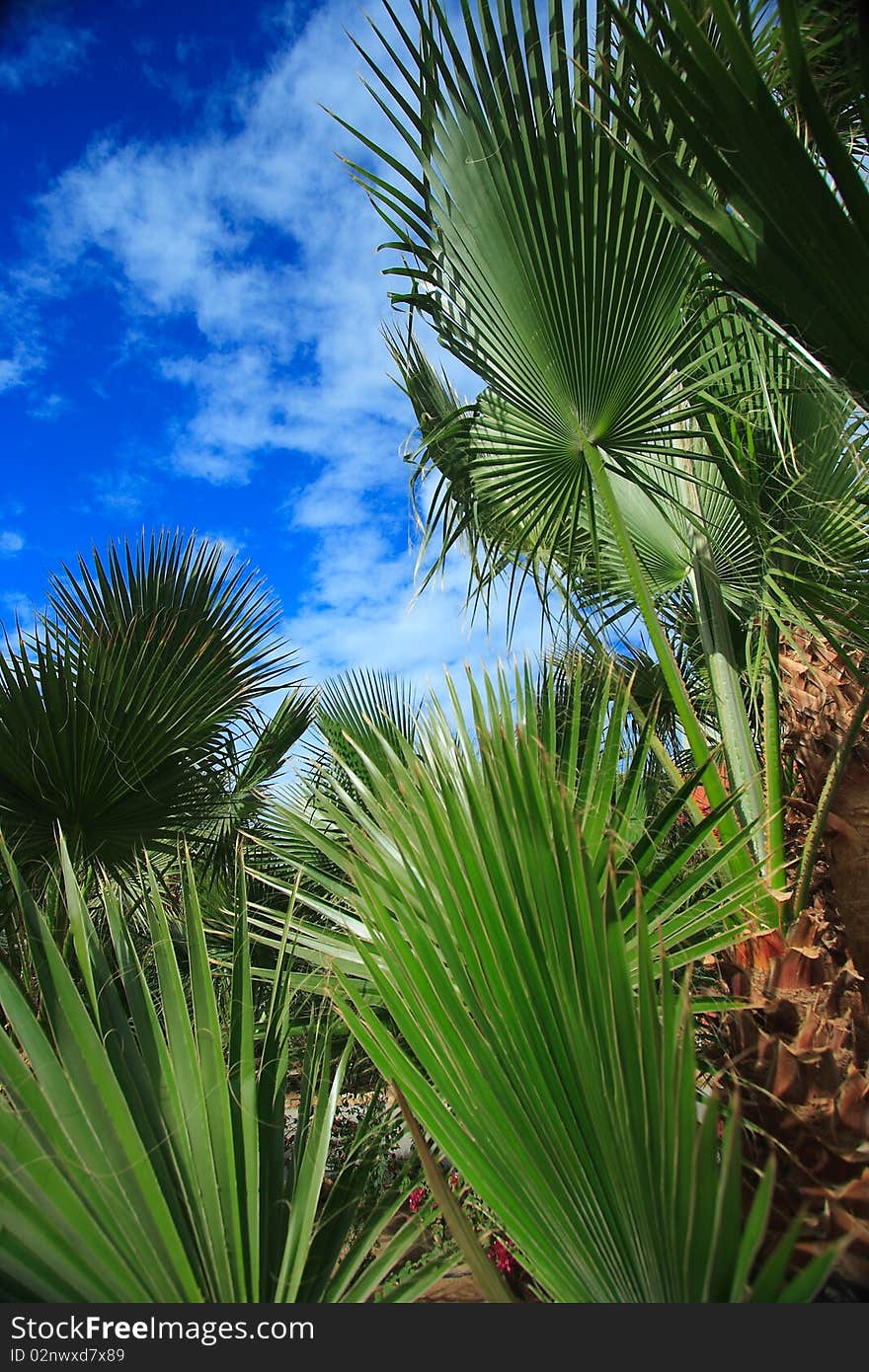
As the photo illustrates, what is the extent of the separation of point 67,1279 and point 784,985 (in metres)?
1.23

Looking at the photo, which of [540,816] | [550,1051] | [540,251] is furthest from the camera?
[540,251]

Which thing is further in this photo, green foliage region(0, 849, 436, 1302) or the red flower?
the red flower

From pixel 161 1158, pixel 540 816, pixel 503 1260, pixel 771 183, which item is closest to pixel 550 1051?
pixel 540 816

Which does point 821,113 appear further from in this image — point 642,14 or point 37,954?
point 37,954

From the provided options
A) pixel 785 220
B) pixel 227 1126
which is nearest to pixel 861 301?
pixel 785 220

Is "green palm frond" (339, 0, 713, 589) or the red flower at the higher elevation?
"green palm frond" (339, 0, 713, 589)

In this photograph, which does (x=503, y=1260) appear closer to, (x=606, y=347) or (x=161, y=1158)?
(x=161, y=1158)

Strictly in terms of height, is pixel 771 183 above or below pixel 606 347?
below

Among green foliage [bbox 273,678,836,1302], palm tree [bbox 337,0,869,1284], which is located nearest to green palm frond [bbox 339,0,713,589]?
palm tree [bbox 337,0,869,1284]

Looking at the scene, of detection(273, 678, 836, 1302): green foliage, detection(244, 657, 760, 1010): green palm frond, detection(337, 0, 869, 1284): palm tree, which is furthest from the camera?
detection(337, 0, 869, 1284): palm tree

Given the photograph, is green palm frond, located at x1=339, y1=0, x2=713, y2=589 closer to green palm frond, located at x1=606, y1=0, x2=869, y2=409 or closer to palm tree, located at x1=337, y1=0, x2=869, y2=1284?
palm tree, located at x1=337, y1=0, x2=869, y2=1284

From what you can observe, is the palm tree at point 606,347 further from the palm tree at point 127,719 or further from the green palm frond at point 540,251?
the palm tree at point 127,719

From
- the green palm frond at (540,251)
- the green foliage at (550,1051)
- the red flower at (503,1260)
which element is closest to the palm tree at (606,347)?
the green palm frond at (540,251)

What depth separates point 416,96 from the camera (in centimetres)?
191
